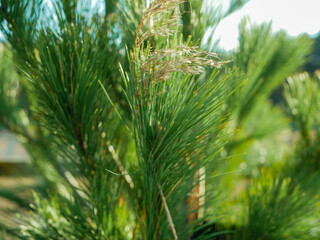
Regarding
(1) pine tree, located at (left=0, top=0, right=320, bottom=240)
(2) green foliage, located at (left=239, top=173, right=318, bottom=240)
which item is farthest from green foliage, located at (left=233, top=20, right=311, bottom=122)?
(2) green foliage, located at (left=239, top=173, right=318, bottom=240)

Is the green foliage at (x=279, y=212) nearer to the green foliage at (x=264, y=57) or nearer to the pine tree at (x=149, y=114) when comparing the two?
the pine tree at (x=149, y=114)

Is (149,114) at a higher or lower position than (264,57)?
lower

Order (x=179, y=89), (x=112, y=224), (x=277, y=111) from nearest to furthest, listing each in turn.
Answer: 1. (x=179, y=89)
2. (x=112, y=224)
3. (x=277, y=111)

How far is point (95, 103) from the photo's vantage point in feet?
1.05

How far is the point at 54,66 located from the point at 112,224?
19 cm

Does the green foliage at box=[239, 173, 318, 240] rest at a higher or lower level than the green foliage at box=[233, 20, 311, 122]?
lower

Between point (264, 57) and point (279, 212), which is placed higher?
point (264, 57)

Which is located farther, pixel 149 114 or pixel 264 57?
pixel 264 57

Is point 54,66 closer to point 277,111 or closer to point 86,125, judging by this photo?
point 86,125

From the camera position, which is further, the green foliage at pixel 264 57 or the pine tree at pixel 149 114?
the green foliage at pixel 264 57

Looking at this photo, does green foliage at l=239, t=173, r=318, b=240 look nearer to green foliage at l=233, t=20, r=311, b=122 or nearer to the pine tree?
the pine tree

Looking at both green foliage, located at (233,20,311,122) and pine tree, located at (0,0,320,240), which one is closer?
pine tree, located at (0,0,320,240)

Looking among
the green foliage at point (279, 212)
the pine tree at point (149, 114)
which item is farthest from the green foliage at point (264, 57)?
the green foliage at point (279, 212)

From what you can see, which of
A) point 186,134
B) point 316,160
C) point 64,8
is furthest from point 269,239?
point 64,8
